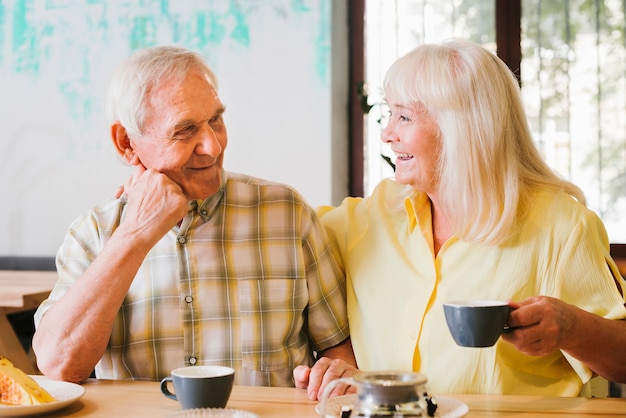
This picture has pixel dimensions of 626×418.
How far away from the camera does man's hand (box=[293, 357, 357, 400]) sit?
1362 mm

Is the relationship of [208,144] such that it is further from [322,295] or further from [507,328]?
[507,328]

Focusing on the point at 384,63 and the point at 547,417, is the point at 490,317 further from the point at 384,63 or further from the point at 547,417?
the point at 384,63

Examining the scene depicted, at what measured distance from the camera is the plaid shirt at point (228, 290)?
1669 mm

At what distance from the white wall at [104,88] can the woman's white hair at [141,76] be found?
1735 mm

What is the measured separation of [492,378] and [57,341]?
33.5 inches

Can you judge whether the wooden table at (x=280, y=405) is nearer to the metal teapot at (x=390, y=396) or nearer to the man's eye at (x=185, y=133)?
the metal teapot at (x=390, y=396)

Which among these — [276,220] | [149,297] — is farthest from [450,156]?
[149,297]

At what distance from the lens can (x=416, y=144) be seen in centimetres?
166

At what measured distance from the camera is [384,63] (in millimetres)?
3594

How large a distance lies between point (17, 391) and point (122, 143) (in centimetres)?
65

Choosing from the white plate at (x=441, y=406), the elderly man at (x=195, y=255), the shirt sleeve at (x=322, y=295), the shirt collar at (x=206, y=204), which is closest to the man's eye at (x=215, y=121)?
the elderly man at (x=195, y=255)

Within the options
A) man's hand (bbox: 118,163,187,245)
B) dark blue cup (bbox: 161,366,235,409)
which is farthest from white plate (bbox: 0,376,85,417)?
man's hand (bbox: 118,163,187,245)

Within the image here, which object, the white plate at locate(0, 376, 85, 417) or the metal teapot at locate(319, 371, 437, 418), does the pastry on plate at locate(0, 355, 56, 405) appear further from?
the metal teapot at locate(319, 371, 437, 418)

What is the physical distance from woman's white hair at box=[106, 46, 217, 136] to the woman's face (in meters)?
0.43
